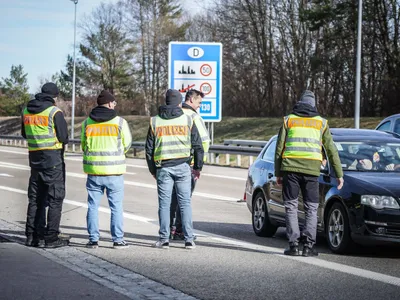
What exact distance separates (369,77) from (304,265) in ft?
134

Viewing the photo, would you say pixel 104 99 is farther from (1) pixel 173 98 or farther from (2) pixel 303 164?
(2) pixel 303 164

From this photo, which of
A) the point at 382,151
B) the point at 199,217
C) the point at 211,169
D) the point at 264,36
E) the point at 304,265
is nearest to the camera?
the point at 304,265

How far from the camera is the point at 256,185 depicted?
40.6 feet

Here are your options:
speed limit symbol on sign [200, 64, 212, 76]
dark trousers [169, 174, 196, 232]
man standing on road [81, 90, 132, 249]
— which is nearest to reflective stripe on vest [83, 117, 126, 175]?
man standing on road [81, 90, 132, 249]

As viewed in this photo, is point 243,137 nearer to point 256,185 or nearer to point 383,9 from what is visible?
point 383,9

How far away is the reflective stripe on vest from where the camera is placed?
10.4 metres

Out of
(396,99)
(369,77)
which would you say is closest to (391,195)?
(396,99)

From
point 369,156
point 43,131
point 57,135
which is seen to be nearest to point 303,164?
point 369,156

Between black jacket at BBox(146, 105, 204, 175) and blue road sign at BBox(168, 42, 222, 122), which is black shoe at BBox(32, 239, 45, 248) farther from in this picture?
blue road sign at BBox(168, 42, 222, 122)

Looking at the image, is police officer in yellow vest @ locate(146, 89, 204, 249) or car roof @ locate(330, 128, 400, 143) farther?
car roof @ locate(330, 128, 400, 143)

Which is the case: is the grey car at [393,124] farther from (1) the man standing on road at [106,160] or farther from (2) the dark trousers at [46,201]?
(2) the dark trousers at [46,201]

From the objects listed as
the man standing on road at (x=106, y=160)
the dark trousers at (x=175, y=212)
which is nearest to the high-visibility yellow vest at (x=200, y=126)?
the dark trousers at (x=175, y=212)

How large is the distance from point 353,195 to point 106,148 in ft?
8.96

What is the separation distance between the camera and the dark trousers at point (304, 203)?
997cm
